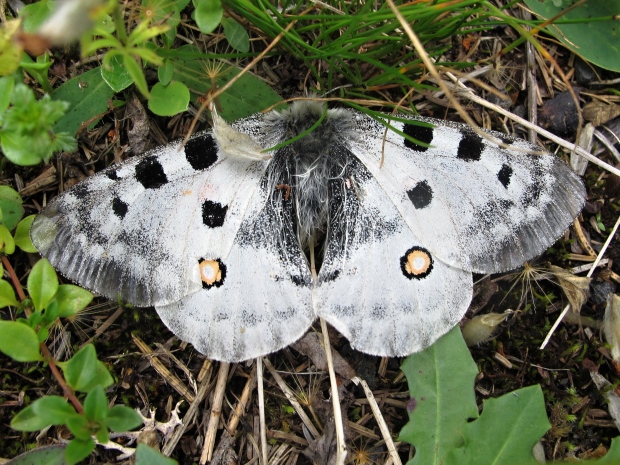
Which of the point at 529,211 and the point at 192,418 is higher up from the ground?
the point at 529,211

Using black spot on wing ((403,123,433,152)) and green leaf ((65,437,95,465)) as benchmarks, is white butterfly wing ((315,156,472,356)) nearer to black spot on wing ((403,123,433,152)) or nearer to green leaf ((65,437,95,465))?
black spot on wing ((403,123,433,152))

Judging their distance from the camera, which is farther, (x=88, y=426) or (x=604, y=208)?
(x=604, y=208)

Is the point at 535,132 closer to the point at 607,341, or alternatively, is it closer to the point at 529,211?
the point at 529,211

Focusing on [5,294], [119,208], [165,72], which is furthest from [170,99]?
[5,294]

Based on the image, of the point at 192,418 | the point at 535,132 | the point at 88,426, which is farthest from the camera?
the point at 535,132

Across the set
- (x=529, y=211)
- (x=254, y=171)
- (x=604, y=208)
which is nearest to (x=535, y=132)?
(x=604, y=208)

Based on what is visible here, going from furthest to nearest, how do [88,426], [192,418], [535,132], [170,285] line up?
[535,132] < [192,418] < [170,285] < [88,426]

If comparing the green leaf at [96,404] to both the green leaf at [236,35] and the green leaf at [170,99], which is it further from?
the green leaf at [236,35]
